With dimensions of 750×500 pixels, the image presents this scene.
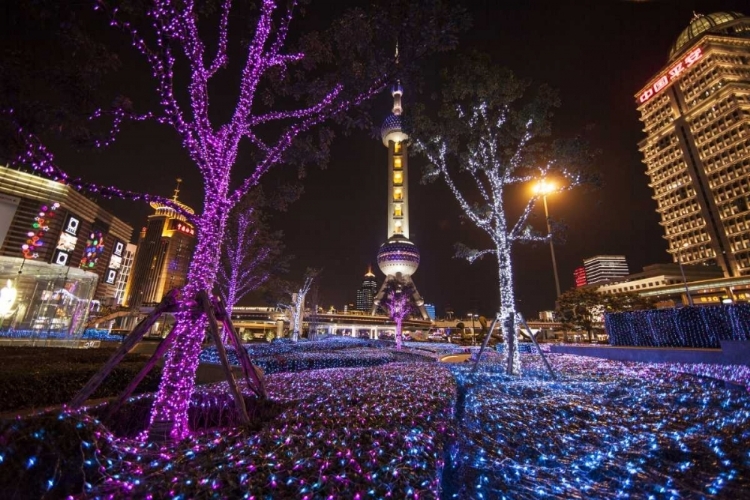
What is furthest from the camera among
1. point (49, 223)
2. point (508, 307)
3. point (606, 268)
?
point (606, 268)

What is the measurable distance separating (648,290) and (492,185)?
80.3m

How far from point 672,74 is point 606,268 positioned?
138m

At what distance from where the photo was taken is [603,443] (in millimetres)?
3982

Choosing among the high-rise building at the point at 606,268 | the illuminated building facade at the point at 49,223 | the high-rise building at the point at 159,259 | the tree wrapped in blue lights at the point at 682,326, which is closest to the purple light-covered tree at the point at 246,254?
the illuminated building facade at the point at 49,223

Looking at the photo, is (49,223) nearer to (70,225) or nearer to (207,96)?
(70,225)

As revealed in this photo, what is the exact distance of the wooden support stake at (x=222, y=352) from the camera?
3838 mm

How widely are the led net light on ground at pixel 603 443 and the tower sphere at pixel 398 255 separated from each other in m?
73.5

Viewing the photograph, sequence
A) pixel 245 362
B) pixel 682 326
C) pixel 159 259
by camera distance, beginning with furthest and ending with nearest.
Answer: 1. pixel 159 259
2. pixel 682 326
3. pixel 245 362

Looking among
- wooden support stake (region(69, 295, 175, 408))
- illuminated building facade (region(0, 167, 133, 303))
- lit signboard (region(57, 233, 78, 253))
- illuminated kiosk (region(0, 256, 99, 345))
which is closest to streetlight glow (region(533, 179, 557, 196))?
wooden support stake (region(69, 295, 175, 408))

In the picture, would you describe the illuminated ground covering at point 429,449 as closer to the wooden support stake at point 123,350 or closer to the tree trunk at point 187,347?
the tree trunk at point 187,347

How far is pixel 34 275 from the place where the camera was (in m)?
16.8

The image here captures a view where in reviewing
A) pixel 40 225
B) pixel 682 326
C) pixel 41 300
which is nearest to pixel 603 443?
pixel 682 326

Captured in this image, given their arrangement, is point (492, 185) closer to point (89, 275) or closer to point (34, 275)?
point (89, 275)

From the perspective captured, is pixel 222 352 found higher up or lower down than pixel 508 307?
lower down
